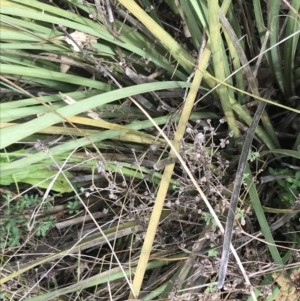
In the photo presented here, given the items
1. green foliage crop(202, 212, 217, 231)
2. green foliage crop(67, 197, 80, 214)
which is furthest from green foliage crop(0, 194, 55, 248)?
green foliage crop(202, 212, 217, 231)

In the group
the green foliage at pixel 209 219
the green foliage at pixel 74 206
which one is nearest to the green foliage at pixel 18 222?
the green foliage at pixel 74 206

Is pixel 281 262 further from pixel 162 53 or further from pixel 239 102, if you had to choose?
pixel 162 53

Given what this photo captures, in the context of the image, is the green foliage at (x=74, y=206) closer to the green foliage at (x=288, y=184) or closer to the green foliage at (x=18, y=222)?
the green foliage at (x=18, y=222)

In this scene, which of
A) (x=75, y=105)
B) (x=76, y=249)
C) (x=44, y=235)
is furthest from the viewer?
(x=44, y=235)

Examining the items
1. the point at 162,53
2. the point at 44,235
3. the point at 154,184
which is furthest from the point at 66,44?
the point at 44,235

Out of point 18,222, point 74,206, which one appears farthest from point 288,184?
point 18,222
